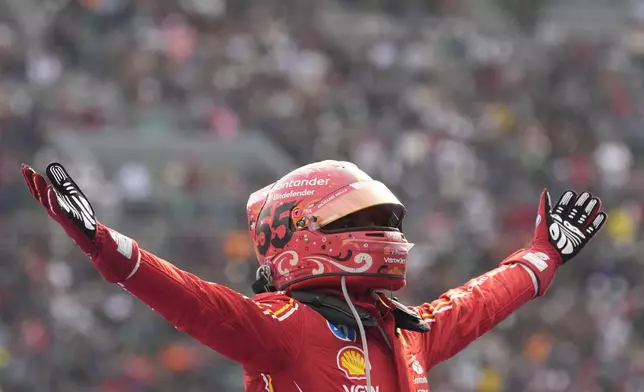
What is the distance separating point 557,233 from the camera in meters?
4.59

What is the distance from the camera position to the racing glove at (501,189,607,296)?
4.49m

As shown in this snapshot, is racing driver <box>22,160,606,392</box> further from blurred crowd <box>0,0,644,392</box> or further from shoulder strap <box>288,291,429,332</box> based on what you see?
blurred crowd <box>0,0,644,392</box>

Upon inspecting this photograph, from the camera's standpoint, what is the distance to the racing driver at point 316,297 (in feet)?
11.2

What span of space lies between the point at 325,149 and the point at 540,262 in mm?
8200

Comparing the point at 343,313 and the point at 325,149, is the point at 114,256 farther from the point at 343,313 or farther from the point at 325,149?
the point at 325,149

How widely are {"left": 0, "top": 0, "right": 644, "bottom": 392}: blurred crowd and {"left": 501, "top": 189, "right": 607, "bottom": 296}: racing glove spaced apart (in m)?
5.96

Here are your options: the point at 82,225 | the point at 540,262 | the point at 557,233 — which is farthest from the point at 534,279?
the point at 82,225

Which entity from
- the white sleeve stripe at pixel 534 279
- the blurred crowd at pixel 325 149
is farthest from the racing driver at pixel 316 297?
the blurred crowd at pixel 325 149

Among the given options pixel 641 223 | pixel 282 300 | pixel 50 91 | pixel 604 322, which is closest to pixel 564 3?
pixel 641 223

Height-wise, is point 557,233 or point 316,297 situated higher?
point 557,233

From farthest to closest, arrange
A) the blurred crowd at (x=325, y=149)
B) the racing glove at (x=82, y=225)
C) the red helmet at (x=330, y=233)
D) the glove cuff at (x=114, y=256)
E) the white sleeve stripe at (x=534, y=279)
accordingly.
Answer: the blurred crowd at (x=325, y=149) < the white sleeve stripe at (x=534, y=279) < the red helmet at (x=330, y=233) < the glove cuff at (x=114, y=256) < the racing glove at (x=82, y=225)

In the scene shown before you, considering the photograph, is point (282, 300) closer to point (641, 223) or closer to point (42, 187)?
point (42, 187)

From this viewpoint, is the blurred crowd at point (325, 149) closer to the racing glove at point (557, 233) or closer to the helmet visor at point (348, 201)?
the racing glove at point (557, 233)

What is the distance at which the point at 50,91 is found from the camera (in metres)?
12.0
